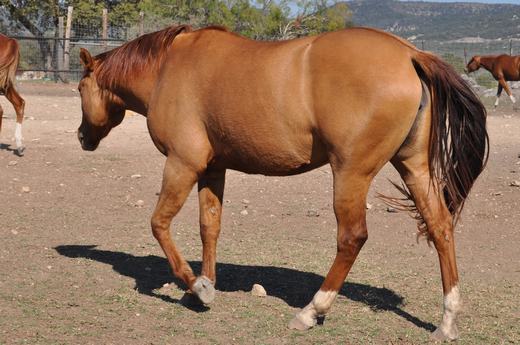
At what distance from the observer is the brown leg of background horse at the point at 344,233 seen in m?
4.65

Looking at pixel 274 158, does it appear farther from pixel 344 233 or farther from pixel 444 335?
pixel 444 335

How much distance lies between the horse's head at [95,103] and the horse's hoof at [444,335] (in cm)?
277

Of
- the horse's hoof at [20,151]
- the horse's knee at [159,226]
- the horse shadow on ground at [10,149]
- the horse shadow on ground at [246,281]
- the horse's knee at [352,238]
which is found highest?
the horse's knee at [352,238]

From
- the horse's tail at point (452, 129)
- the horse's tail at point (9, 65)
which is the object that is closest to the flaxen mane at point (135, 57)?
the horse's tail at point (452, 129)

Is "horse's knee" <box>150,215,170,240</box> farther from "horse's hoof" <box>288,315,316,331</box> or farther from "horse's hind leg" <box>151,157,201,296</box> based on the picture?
"horse's hoof" <box>288,315,316,331</box>

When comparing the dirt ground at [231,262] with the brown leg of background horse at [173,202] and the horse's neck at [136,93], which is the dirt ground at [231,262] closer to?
the brown leg of background horse at [173,202]

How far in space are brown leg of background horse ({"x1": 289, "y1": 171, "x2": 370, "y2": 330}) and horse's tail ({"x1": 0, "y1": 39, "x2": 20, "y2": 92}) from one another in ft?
27.4

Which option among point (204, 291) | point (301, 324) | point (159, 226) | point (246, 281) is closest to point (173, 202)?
point (159, 226)

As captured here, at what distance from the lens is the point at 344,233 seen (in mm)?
4730

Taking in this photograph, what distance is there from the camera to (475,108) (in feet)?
15.9

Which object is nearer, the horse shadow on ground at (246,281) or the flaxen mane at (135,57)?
the horse shadow on ground at (246,281)

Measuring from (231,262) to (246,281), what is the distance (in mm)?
574

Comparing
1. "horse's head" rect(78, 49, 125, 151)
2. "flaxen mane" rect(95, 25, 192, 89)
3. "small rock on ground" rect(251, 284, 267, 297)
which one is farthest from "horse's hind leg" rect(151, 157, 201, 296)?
"horse's head" rect(78, 49, 125, 151)

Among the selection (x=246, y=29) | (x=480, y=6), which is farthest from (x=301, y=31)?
(x=480, y=6)
